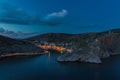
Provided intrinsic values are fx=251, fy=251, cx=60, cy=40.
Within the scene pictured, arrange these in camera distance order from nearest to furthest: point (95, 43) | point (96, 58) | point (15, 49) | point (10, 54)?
point (96, 58)
point (95, 43)
point (10, 54)
point (15, 49)

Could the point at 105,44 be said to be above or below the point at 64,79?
above

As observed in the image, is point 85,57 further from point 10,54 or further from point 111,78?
point 10,54

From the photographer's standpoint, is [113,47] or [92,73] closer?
[92,73]

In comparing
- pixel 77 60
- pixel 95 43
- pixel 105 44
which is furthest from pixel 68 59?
pixel 105 44

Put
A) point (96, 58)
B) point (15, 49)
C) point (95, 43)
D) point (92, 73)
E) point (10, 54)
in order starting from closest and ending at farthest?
point (92, 73), point (96, 58), point (95, 43), point (10, 54), point (15, 49)

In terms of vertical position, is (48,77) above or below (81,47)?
below

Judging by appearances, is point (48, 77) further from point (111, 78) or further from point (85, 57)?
point (85, 57)

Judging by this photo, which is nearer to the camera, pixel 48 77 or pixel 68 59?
pixel 48 77

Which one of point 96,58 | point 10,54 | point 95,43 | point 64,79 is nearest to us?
point 64,79

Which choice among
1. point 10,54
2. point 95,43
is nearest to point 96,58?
point 95,43
